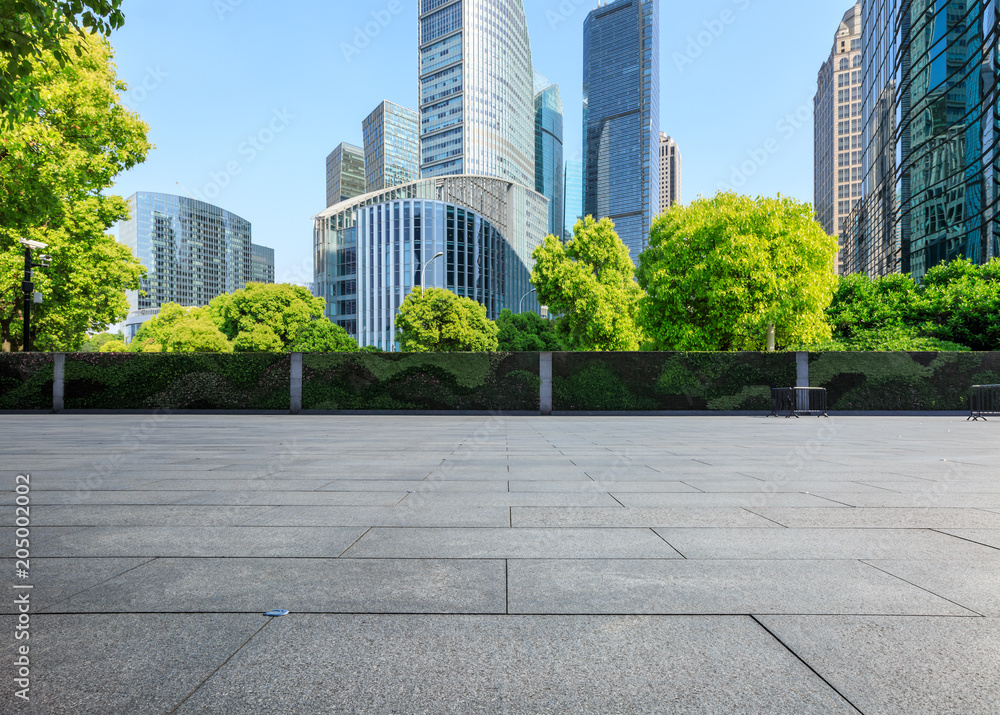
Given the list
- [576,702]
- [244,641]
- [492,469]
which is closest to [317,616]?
[244,641]

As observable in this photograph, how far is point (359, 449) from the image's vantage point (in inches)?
403

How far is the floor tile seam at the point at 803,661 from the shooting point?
6.24 ft

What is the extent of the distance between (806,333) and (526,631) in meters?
30.1

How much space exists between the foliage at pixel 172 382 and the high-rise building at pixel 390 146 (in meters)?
155

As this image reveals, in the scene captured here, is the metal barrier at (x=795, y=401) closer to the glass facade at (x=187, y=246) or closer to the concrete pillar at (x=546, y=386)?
the concrete pillar at (x=546, y=386)

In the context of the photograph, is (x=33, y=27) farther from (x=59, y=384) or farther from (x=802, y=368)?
(x=802, y=368)

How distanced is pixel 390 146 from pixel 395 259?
101 meters

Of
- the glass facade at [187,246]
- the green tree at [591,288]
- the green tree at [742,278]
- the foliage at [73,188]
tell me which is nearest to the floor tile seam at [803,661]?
the foliage at [73,188]

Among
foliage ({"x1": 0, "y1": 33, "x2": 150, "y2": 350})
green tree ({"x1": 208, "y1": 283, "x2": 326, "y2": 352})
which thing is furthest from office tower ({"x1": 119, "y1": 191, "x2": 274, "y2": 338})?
foliage ({"x1": 0, "y1": 33, "x2": 150, "y2": 350})

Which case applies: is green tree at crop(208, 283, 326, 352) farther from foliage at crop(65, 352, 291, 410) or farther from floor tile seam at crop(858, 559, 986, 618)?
floor tile seam at crop(858, 559, 986, 618)

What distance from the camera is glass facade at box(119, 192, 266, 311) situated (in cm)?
→ 14112

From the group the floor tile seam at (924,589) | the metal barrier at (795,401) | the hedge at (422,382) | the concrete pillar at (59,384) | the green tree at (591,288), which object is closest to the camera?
the floor tile seam at (924,589)

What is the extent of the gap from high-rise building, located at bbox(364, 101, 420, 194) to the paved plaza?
17402cm

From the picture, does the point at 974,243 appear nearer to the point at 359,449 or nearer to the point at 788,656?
the point at 359,449
